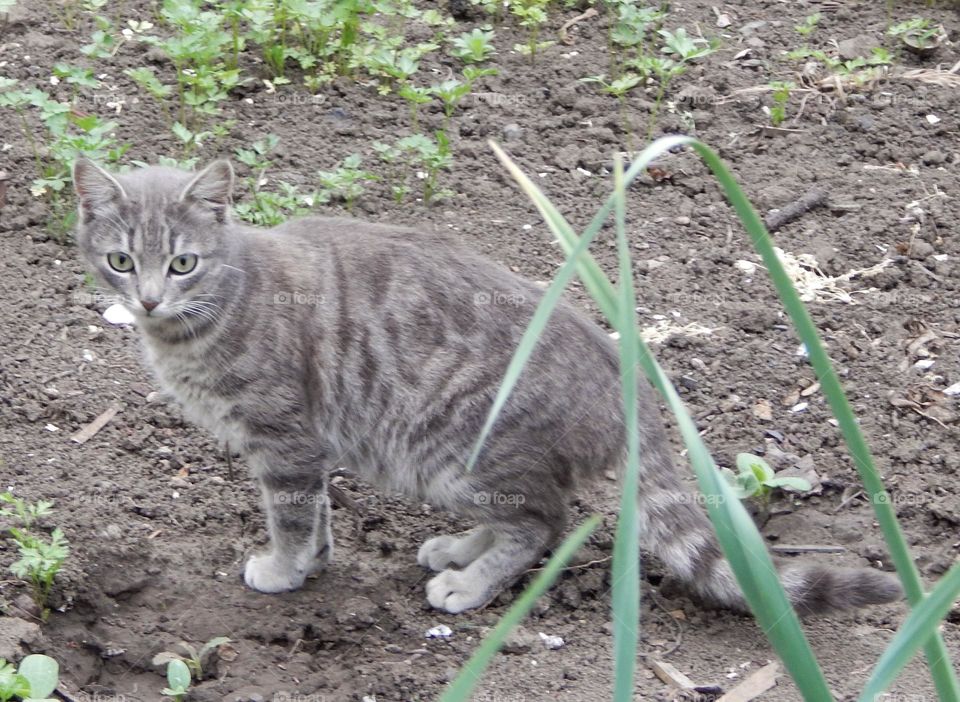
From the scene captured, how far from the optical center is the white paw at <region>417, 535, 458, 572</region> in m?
4.05

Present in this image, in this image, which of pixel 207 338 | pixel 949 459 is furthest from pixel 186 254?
pixel 949 459

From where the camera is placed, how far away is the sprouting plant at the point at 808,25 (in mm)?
6273

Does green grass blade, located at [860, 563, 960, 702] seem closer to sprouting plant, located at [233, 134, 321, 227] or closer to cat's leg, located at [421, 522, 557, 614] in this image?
cat's leg, located at [421, 522, 557, 614]

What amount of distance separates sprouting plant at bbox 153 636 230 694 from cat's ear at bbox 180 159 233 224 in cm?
131

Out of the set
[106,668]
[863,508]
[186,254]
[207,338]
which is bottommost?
[106,668]

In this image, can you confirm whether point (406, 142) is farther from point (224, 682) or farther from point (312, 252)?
point (224, 682)

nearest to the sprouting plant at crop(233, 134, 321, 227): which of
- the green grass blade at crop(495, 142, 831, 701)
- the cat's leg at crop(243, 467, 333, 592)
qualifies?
the cat's leg at crop(243, 467, 333, 592)

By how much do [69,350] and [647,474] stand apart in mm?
2375

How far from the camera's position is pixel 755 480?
393cm

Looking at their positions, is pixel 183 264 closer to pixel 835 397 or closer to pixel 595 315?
pixel 595 315

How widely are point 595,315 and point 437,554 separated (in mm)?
1403

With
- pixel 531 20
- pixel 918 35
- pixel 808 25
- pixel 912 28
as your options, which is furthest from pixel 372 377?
pixel 918 35

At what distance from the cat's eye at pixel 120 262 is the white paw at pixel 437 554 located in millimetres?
1341

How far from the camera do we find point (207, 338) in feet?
12.3
